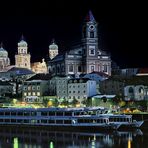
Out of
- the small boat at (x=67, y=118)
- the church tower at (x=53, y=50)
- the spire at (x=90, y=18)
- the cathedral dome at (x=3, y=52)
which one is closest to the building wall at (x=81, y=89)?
the spire at (x=90, y=18)

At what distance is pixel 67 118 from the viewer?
2923 cm

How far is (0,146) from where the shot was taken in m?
24.2

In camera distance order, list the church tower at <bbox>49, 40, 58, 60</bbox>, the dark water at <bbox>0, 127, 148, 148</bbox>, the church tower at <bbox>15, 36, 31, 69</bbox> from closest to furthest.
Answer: the dark water at <bbox>0, 127, 148, 148</bbox>
the church tower at <bbox>49, 40, 58, 60</bbox>
the church tower at <bbox>15, 36, 31, 69</bbox>

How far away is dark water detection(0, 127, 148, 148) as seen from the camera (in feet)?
78.1

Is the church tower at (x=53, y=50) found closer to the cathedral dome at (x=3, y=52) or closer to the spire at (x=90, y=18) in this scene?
the cathedral dome at (x=3, y=52)

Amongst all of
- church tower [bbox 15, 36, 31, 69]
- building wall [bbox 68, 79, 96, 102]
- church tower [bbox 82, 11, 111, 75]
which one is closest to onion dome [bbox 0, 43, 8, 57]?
church tower [bbox 15, 36, 31, 69]

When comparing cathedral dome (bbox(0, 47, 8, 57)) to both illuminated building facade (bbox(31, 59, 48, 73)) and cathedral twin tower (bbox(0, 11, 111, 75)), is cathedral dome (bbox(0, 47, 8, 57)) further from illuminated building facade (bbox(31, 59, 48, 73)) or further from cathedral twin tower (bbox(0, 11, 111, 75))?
cathedral twin tower (bbox(0, 11, 111, 75))

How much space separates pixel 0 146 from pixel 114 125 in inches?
250

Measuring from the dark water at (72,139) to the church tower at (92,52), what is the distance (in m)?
17.0

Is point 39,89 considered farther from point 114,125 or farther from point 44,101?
point 114,125

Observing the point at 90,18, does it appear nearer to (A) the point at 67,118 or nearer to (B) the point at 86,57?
(B) the point at 86,57

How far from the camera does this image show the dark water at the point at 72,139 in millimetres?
23797

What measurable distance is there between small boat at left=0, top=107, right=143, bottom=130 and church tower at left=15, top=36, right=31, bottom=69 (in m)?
23.5

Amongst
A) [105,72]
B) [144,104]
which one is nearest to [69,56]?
[105,72]
